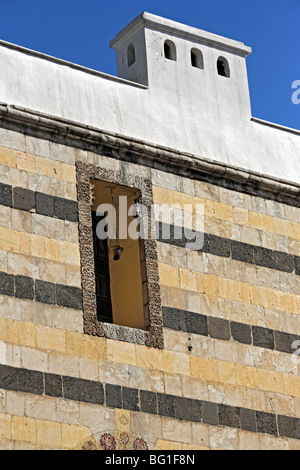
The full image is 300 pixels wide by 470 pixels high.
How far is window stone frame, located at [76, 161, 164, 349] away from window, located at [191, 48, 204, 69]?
1.61 metres

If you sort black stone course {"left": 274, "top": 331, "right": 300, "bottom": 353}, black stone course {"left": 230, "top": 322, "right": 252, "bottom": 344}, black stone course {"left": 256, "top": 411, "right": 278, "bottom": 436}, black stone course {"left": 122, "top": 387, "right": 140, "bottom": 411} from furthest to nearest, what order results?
black stone course {"left": 274, "top": 331, "right": 300, "bottom": 353}, black stone course {"left": 230, "top": 322, "right": 252, "bottom": 344}, black stone course {"left": 256, "top": 411, "right": 278, "bottom": 436}, black stone course {"left": 122, "top": 387, "right": 140, "bottom": 411}

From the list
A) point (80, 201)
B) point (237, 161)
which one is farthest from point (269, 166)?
point (80, 201)

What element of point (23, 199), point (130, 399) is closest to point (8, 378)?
point (130, 399)

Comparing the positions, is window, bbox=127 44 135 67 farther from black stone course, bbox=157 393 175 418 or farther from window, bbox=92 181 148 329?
black stone course, bbox=157 393 175 418

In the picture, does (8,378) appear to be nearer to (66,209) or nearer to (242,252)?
(66,209)

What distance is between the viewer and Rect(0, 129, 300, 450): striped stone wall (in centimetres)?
1109

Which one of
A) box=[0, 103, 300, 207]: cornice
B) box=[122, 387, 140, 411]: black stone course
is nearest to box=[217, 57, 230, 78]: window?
box=[0, 103, 300, 207]: cornice

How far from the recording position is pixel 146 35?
13.2 meters

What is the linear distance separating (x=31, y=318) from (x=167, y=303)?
1.38 m

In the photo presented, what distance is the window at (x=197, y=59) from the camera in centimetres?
1348

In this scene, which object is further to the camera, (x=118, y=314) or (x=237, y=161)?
(x=237, y=161)

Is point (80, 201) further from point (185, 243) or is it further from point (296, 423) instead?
point (296, 423)
